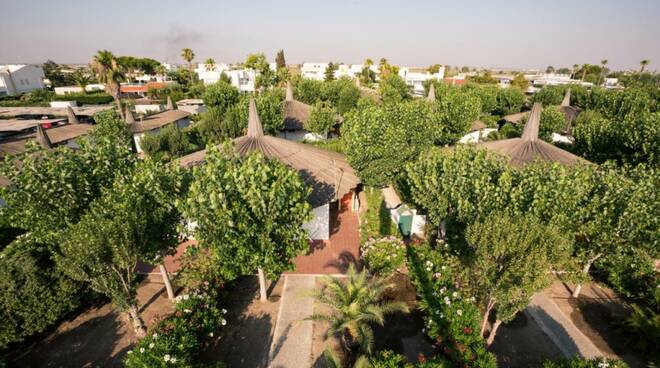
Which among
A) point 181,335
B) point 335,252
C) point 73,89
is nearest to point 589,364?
point 335,252

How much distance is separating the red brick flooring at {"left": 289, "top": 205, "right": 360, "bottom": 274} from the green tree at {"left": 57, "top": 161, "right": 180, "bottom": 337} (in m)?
6.86

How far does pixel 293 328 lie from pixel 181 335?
413cm

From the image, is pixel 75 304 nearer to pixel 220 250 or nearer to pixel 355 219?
pixel 220 250

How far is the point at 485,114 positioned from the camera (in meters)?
54.7

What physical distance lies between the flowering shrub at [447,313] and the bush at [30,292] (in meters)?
13.8

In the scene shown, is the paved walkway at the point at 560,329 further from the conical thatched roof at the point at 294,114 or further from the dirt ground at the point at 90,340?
the conical thatched roof at the point at 294,114

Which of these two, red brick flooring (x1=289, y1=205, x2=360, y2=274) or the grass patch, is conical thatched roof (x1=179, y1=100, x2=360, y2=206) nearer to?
the grass patch

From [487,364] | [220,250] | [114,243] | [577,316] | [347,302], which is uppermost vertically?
[114,243]

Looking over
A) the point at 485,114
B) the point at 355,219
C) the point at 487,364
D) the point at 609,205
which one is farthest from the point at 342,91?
the point at 487,364

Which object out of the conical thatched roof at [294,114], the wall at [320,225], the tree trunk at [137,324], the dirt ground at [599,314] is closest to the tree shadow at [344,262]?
the wall at [320,225]

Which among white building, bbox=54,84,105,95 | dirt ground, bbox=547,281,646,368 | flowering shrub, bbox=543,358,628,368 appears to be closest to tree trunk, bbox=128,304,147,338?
flowering shrub, bbox=543,358,628,368

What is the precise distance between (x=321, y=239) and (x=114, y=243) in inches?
451

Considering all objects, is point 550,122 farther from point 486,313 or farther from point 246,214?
point 246,214

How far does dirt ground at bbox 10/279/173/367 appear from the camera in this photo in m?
10.9
